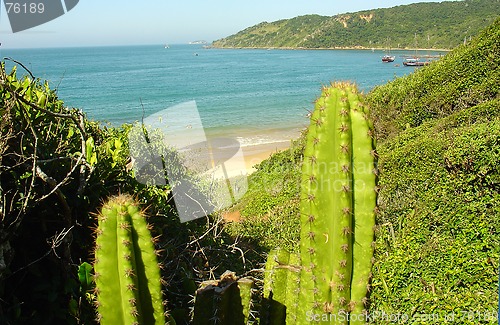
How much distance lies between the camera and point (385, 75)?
56.6 meters

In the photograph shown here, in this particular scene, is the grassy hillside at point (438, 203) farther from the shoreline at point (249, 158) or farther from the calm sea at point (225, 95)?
the calm sea at point (225, 95)

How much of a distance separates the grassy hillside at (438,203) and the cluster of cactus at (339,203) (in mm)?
2559

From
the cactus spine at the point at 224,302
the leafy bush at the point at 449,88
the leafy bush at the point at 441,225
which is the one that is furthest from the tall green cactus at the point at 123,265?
the leafy bush at the point at 449,88

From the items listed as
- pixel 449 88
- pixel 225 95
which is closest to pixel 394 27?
pixel 225 95

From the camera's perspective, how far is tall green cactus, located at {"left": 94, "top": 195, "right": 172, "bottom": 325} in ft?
6.79

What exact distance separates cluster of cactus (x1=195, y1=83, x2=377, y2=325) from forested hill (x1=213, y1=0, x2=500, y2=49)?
301 ft

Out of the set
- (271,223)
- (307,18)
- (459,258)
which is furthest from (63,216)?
(307,18)

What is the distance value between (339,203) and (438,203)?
18.0 ft

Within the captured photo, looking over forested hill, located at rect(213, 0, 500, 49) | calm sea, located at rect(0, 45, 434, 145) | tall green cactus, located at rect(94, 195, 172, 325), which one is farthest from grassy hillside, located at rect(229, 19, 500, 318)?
forested hill, located at rect(213, 0, 500, 49)

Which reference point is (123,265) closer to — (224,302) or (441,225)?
(224,302)

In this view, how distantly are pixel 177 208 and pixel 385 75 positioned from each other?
55911 millimetres

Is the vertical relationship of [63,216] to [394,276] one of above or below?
above

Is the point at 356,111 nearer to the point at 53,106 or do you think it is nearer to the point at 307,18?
the point at 53,106

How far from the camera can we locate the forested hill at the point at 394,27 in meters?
93.9
